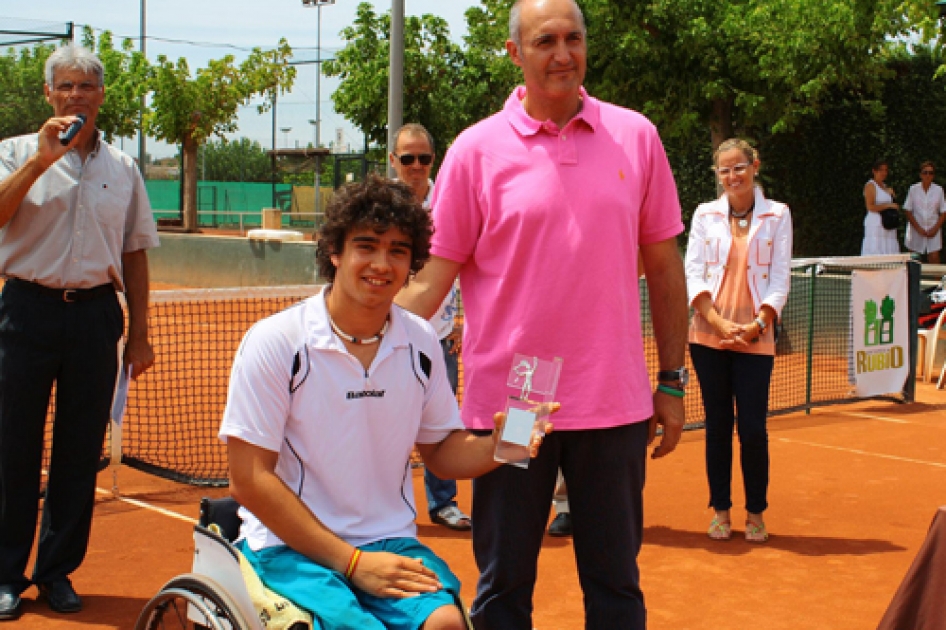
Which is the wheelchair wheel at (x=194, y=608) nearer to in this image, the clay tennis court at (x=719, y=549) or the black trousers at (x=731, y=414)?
the clay tennis court at (x=719, y=549)

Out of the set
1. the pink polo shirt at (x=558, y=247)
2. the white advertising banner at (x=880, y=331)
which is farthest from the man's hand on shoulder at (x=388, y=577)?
the white advertising banner at (x=880, y=331)

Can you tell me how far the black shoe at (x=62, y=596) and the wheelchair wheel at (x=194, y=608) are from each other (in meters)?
1.66

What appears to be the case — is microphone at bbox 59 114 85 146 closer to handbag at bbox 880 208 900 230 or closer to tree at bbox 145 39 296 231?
handbag at bbox 880 208 900 230

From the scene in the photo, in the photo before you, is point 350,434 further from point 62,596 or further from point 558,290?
point 62,596

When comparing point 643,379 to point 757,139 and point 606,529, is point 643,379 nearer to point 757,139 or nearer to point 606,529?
point 606,529

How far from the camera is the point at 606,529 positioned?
326 cm

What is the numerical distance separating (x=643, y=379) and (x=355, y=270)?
36.4 inches

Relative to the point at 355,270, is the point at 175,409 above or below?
below

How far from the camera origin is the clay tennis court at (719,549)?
4859 mm

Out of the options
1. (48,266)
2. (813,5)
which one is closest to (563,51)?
(48,266)

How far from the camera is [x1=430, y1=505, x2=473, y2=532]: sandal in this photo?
6.06 meters

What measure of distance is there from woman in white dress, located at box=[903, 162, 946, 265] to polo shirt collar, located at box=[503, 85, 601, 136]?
13.9m

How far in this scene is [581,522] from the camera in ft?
10.8

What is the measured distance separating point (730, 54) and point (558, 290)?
13.3 m
